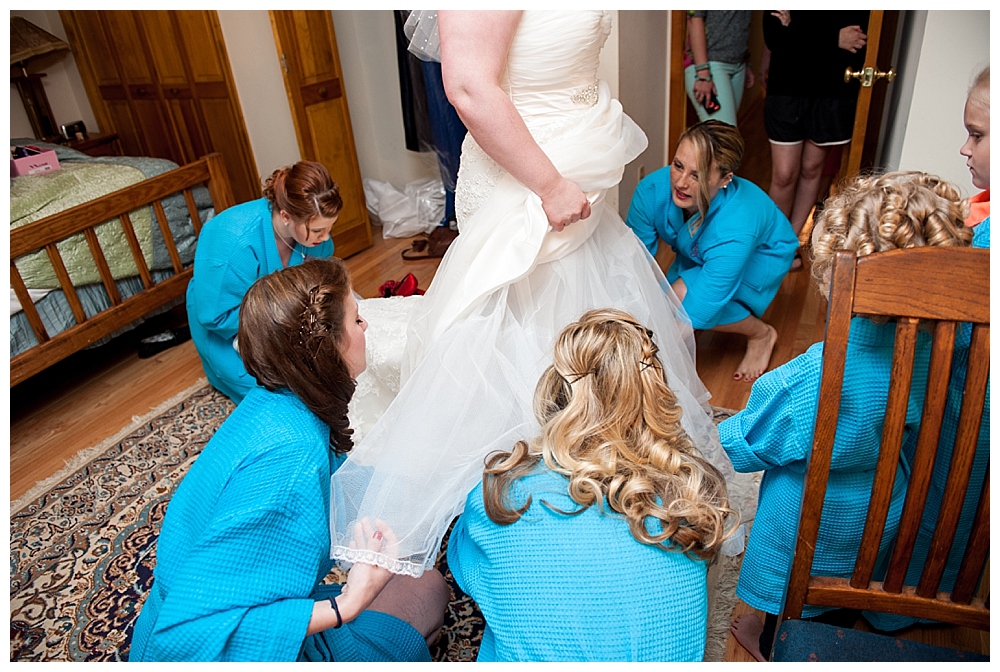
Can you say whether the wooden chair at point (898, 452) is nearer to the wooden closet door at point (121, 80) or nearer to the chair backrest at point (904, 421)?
the chair backrest at point (904, 421)

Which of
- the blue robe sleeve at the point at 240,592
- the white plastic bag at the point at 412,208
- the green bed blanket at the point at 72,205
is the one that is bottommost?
the white plastic bag at the point at 412,208

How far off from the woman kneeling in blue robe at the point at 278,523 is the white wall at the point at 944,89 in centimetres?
146

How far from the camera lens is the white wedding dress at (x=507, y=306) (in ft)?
3.62

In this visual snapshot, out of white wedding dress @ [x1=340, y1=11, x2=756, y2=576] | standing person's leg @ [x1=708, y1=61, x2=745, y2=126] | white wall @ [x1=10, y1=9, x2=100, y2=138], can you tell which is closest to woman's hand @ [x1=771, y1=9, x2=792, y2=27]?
standing person's leg @ [x1=708, y1=61, x2=745, y2=126]

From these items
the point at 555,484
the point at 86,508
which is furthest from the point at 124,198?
the point at 555,484

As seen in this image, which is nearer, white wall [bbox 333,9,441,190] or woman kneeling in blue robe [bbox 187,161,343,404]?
woman kneeling in blue robe [bbox 187,161,343,404]

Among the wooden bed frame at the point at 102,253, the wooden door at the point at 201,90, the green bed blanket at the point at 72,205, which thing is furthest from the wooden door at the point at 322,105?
the green bed blanket at the point at 72,205

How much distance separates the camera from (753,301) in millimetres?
→ 2094

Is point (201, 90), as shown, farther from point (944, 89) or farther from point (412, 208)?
point (944, 89)

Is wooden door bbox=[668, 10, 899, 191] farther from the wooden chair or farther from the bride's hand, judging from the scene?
the wooden chair

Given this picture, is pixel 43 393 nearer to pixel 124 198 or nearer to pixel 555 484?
pixel 124 198

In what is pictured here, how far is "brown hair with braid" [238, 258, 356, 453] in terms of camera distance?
3.31ft

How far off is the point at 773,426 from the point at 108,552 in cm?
151

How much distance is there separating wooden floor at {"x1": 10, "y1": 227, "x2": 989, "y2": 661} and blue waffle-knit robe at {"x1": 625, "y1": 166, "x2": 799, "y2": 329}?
0.65 ft
